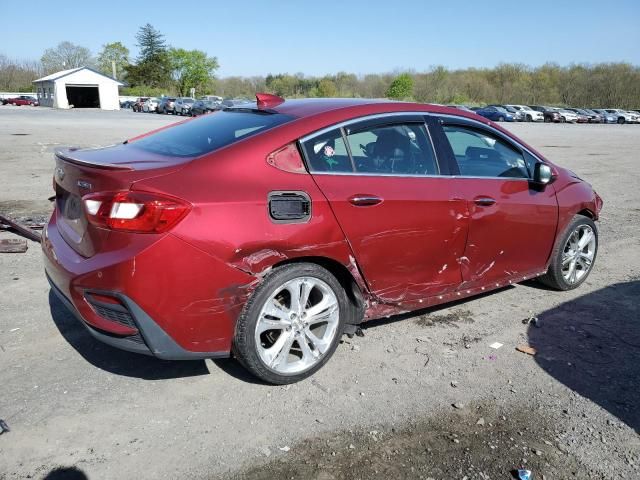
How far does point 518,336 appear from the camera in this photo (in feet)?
13.3

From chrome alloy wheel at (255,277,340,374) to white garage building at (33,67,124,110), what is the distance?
6895 cm

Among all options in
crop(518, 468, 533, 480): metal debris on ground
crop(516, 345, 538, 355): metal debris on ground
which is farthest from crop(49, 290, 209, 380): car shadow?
crop(516, 345, 538, 355): metal debris on ground

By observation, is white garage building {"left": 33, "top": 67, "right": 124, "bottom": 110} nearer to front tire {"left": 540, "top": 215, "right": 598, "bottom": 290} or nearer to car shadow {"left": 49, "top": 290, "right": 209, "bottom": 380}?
car shadow {"left": 49, "top": 290, "right": 209, "bottom": 380}

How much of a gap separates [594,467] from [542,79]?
9700 centimetres

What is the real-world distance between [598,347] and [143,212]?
3294mm

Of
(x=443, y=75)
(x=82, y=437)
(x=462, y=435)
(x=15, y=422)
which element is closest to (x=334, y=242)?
(x=462, y=435)

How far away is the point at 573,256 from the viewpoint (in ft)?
16.3

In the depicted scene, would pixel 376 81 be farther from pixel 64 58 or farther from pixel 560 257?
pixel 560 257

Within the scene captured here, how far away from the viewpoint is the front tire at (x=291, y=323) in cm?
299

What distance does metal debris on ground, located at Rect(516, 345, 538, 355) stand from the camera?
379cm

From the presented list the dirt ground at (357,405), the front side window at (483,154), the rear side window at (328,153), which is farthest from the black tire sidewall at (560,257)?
the rear side window at (328,153)

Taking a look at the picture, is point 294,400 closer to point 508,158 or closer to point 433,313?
point 433,313

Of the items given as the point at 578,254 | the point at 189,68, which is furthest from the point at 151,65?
the point at 578,254

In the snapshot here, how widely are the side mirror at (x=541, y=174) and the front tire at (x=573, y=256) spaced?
67 cm
